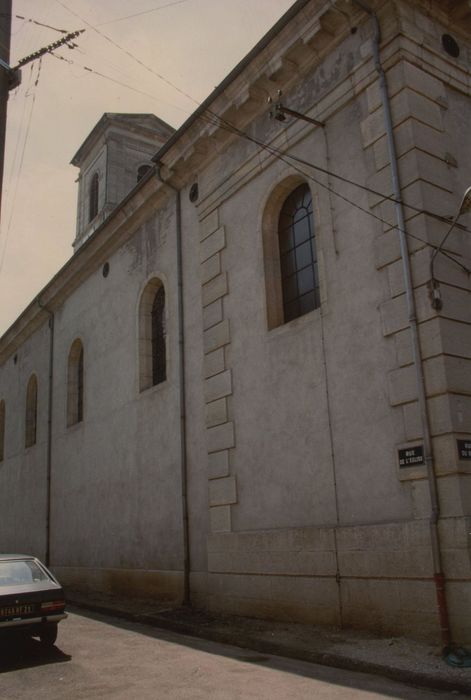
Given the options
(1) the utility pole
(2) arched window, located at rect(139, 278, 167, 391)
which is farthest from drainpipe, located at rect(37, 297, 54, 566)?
(1) the utility pole

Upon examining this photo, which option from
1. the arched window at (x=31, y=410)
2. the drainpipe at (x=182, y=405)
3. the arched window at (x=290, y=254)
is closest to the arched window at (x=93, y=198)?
the arched window at (x=31, y=410)

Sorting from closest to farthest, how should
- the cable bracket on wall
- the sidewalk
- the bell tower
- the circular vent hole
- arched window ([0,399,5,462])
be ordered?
the sidewalk, the cable bracket on wall, the circular vent hole, the bell tower, arched window ([0,399,5,462])

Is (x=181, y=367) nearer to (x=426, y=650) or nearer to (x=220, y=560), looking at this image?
(x=220, y=560)

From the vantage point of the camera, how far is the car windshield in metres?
8.79

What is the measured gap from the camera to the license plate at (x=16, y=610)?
8.16m

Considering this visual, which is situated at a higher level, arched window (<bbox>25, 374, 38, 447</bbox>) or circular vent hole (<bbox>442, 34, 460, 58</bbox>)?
circular vent hole (<bbox>442, 34, 460, 58</bbox>)

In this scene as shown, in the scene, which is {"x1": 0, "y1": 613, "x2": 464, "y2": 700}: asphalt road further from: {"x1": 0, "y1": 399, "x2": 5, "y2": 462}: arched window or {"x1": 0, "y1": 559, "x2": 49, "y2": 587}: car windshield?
{"x1": 0, "y1": 399, "x2": 5, "y2": 462}: arched window

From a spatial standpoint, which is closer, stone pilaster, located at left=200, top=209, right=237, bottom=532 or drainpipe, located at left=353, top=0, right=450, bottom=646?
drainpipe, located at left=353, top=0, right=450, bottom=646

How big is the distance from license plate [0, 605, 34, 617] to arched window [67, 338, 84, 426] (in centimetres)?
1029

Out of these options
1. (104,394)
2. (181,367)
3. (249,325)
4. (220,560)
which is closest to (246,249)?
(249,325)

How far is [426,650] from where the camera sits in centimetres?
716

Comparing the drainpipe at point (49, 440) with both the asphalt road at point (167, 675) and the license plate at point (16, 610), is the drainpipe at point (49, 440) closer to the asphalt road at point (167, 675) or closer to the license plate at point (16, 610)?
the asphalt road at point (167, 675)

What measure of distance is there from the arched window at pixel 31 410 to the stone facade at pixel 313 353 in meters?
7.67

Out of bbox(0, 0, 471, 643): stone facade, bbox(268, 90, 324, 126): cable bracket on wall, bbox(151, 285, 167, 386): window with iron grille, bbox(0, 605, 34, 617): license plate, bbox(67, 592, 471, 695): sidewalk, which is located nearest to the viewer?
bbox(67, 592, 471, 695): sidewalk
